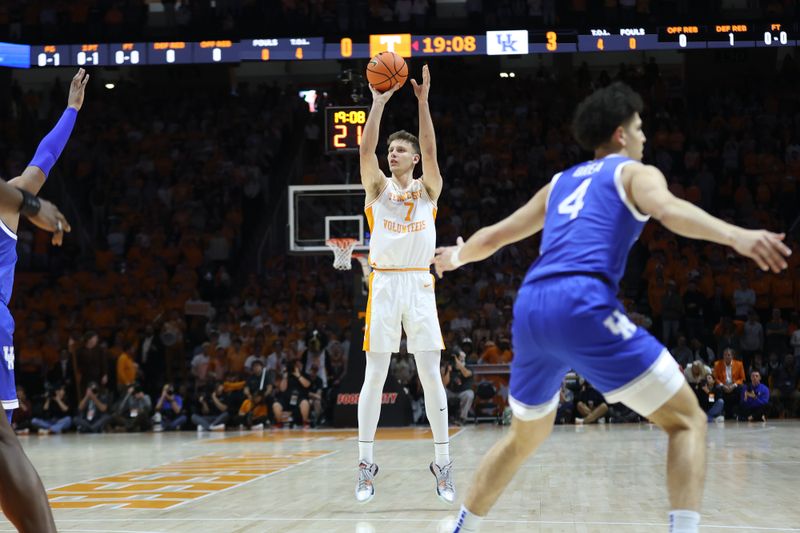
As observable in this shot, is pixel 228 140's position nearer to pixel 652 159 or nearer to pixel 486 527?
pixel 652 159

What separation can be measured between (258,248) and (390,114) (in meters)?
4.29

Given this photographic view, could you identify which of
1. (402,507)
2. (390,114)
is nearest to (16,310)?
(390,114)

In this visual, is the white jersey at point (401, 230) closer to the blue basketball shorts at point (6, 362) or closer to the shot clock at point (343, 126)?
Result: the blue basketball shorts at point (6, 362)

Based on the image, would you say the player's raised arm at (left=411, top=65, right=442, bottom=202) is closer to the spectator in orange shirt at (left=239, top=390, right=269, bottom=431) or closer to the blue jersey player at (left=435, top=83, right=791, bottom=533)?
the blue jersey player at (left=435, top=83, right=791, bottom=533)

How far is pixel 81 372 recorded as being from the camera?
17969mm

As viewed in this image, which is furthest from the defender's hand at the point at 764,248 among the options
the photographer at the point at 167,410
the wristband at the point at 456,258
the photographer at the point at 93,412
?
the photographer at the point at 93,412

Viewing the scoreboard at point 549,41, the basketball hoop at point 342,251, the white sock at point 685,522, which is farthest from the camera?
the scoreboard at point 549,41

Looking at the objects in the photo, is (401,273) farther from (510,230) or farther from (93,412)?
(93,412)

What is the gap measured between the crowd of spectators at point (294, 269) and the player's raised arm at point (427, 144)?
8529mm

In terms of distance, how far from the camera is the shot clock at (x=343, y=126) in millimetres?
13898

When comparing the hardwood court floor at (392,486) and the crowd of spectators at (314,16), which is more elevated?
the crowd of spectators at (314,16)

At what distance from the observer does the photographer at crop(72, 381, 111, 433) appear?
17.1 metres

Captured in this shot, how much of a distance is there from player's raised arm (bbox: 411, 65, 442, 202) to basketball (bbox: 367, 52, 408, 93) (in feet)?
1.30

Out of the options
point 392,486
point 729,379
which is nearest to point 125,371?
point 729,379
